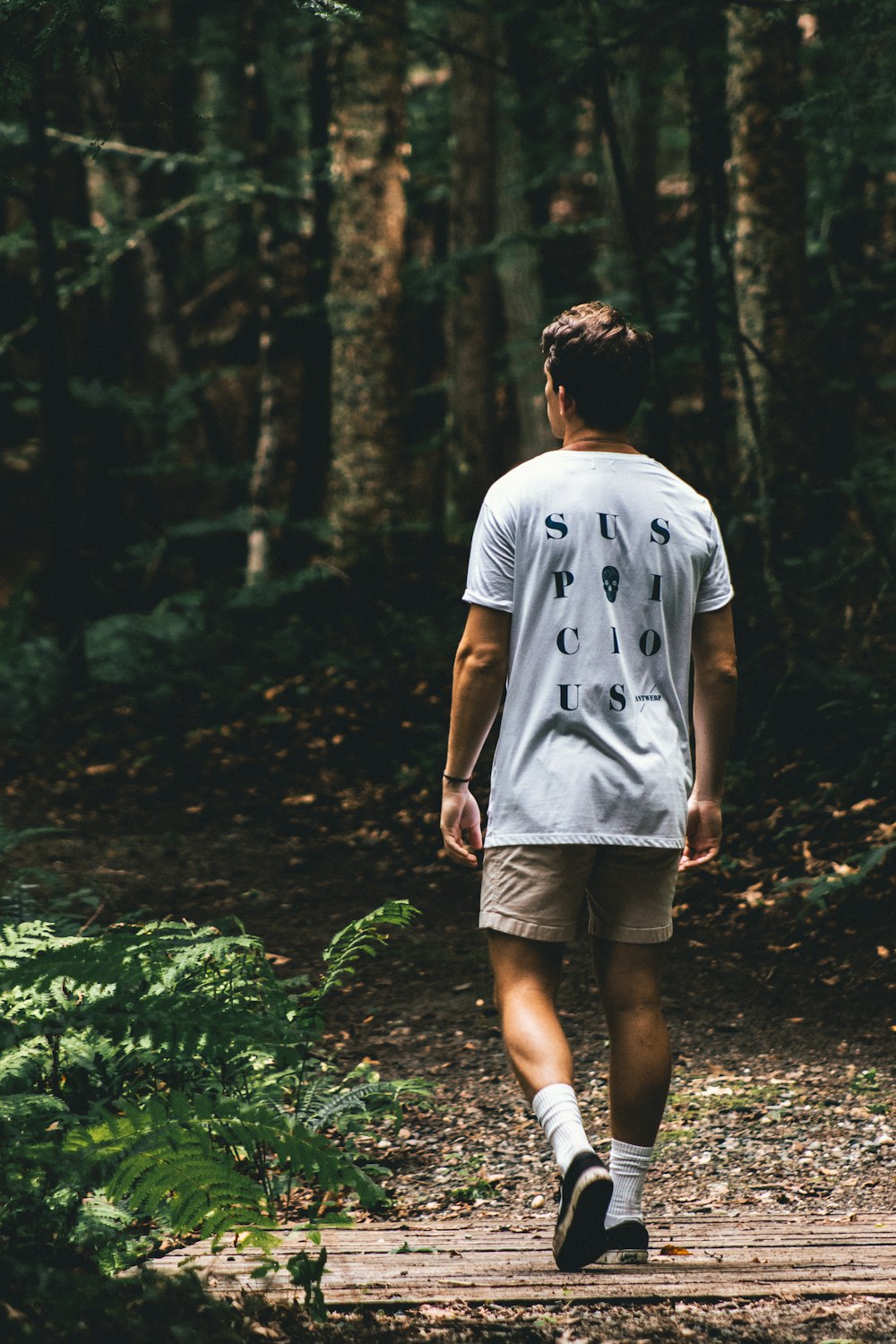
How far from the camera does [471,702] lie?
3.37 m

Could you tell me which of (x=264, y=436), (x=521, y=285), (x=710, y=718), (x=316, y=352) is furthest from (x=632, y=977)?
(x=316, y=352)

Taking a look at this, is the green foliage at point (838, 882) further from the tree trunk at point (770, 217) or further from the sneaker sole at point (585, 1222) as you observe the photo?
the sneaker sole at point (585, 1222)

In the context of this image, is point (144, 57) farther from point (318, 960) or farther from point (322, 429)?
point (322, 429)

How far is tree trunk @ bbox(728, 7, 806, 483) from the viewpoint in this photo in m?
10.2

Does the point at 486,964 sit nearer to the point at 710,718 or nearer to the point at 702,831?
the point at 702,831

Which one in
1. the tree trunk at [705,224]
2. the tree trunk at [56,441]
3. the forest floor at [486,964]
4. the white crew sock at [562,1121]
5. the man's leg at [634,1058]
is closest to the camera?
the white crew sock at [562,1121]

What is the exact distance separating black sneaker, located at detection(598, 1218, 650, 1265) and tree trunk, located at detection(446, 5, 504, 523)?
460 inches

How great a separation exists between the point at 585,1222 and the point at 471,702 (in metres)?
1.29

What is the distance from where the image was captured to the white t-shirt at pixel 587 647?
323cm

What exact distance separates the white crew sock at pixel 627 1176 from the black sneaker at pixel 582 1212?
31cm

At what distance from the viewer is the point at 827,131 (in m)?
8.26

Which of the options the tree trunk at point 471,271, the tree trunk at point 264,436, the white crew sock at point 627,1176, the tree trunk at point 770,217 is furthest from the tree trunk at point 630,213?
the tree trunk at point 264,436

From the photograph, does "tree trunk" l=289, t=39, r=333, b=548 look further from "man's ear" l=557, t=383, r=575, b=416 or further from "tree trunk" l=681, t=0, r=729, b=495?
"man's ear" l=557, t=383, r=575, b=416

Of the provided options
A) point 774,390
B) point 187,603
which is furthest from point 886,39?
point 187,603
